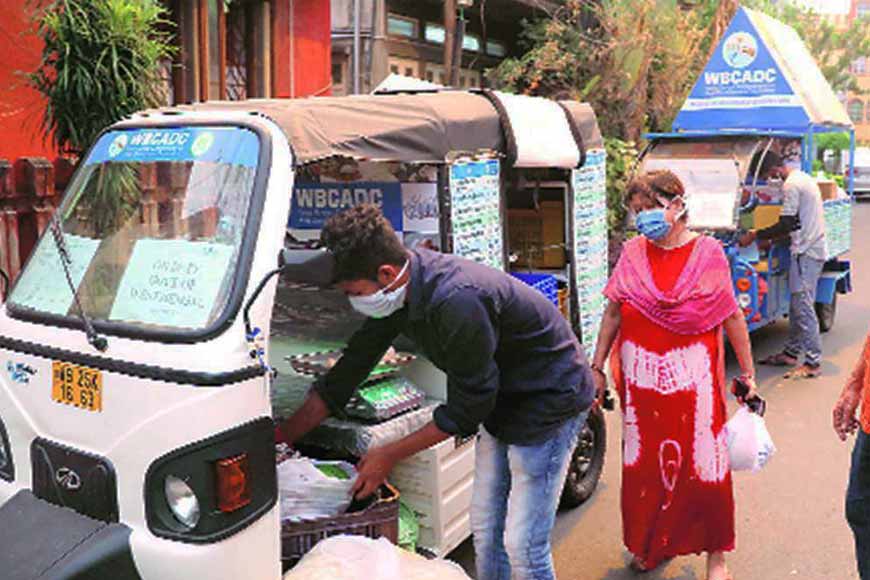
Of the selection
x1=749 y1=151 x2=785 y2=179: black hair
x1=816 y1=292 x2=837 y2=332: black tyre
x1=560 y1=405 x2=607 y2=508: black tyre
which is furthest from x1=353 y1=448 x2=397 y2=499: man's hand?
x1=816 y1=292 x2=837 y2=332: black tyre

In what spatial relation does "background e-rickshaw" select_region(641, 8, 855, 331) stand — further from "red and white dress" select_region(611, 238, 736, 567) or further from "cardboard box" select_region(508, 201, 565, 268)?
"red and white dress" select_region(611, 238, 736, 567)

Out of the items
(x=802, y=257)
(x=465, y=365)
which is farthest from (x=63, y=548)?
(x=802, y=257)

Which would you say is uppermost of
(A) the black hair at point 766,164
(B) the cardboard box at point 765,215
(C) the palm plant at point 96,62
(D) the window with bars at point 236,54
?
(D) the window with bars at point 236,54

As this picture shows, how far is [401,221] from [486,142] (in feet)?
2.03

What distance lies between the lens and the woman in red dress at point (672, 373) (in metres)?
3.76

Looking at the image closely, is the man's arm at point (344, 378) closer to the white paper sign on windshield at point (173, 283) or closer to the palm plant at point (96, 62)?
the white paper sign on windshield at point (173, 283)

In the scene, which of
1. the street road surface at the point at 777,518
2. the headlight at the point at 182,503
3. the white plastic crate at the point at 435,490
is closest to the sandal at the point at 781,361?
the street road surface at the point at 777,518

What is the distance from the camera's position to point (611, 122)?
14.2 m

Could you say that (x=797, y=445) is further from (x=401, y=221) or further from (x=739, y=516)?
(x=401, y=221)

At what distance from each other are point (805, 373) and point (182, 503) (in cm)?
654

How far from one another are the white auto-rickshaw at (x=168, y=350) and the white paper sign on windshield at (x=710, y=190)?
459 centimetres

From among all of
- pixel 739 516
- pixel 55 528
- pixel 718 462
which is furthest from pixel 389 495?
pixel 739 516

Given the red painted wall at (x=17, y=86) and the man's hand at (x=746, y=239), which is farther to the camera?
the man's hand at (x=746, y=239)

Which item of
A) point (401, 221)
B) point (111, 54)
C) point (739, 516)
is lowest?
point (739, 516)
